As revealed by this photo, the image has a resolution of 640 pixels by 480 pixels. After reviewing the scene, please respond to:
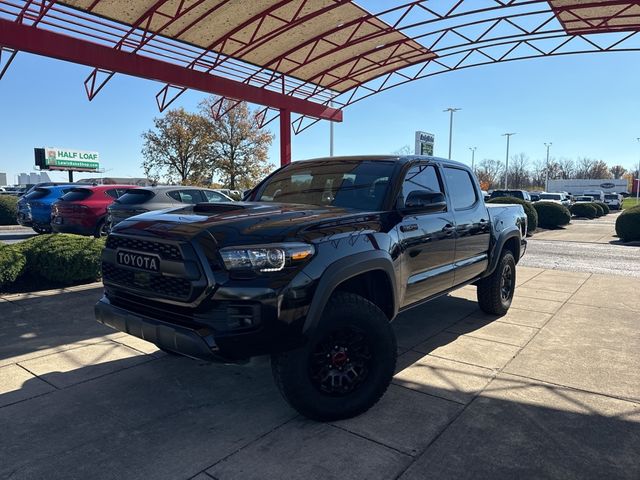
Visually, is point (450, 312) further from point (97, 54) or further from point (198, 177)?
point (198, 177)

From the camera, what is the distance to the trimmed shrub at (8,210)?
18.1 m

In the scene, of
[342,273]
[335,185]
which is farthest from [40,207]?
[342,273]

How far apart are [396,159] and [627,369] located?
9.14 feet

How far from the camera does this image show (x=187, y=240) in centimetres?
272

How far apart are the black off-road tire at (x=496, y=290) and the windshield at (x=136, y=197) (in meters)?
7.00

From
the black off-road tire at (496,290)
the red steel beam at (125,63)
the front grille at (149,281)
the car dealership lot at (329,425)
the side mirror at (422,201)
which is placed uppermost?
the red steel beam at (125,63)

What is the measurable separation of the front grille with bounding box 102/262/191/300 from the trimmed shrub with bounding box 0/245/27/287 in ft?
12.6

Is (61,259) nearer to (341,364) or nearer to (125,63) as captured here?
(341,364)

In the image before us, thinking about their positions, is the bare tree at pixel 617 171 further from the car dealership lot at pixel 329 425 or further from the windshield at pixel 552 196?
the car dealership lot at pixel 329 425

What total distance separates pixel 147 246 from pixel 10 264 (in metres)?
4.54

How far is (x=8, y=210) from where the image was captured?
715 inches

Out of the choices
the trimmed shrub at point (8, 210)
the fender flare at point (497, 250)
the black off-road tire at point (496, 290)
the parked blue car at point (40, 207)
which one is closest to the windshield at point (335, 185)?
the fender flare at point (497, 250)

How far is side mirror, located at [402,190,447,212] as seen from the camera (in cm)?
365

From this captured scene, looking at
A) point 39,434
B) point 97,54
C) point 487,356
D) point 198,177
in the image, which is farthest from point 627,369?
point 198,177
